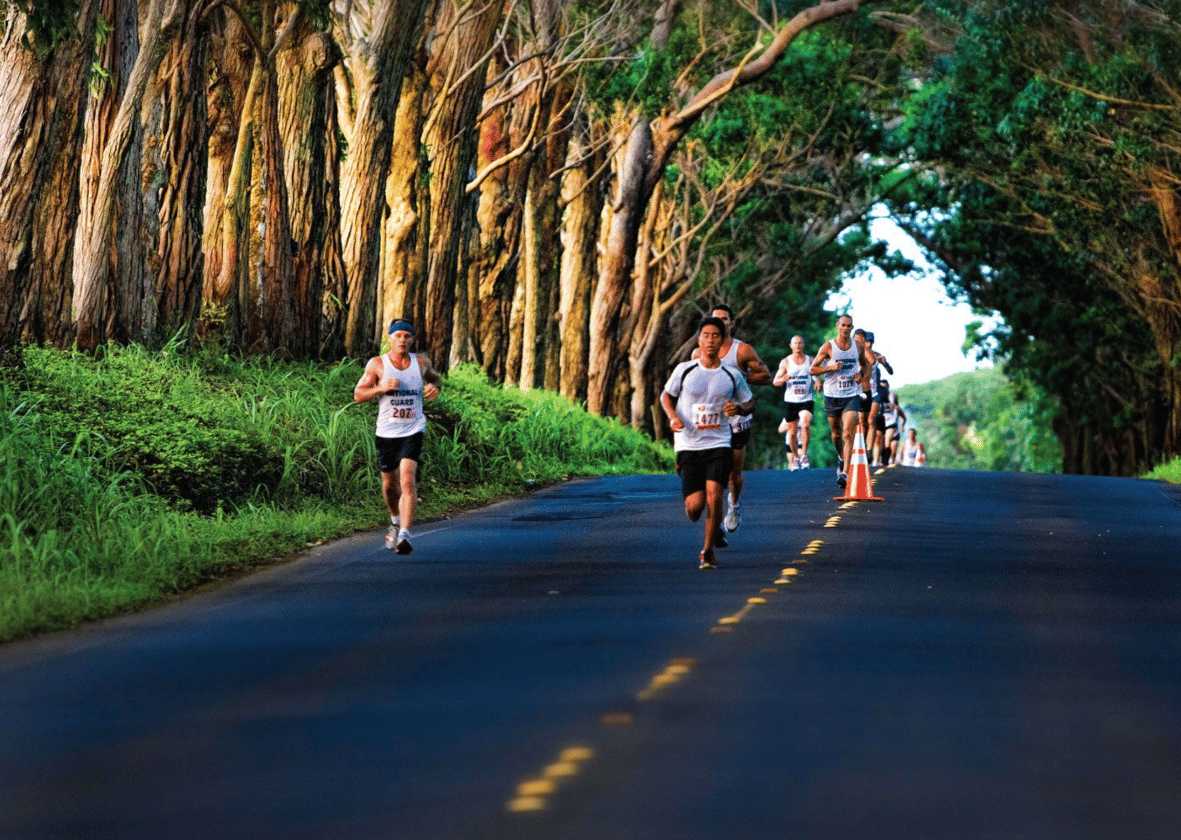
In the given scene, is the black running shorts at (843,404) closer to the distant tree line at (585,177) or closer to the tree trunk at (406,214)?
the distant tree line at (585,177)

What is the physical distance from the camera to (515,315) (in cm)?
4406

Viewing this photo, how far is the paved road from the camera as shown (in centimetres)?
658

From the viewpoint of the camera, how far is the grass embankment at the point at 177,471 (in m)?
13.5

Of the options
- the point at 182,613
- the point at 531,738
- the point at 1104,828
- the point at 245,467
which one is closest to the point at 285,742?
the point at 531,738

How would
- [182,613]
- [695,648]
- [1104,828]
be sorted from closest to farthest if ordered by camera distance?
1. [1104,828]
2. [695,648]
3. [182,613]

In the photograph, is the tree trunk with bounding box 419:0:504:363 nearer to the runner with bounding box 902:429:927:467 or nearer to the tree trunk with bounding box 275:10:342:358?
the tree trunk with bounding box 275:10:342:358

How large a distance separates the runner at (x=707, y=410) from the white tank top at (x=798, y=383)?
11.8 metres

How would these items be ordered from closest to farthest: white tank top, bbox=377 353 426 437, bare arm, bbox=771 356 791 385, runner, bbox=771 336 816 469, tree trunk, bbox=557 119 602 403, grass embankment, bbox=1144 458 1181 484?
1. white tank top, bbox=377 353 426 437
2. bare arm, bbox=771 356 791 385
3. runner, bbox=771 336 816 469
4. grass embankment, bbox=1144 458 1181 484
5. tree trunk, bbox=557 119 602 403

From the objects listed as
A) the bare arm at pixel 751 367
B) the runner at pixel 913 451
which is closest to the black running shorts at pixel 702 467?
the bare arm at pixel 751 367

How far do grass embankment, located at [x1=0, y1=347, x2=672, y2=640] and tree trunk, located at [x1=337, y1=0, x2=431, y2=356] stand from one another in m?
1.66

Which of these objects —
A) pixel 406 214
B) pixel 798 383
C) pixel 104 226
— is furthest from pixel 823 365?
pixel 406 214

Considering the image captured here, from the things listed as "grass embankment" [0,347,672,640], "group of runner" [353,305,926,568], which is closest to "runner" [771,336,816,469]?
"grass embankment" [0,347,672,640]

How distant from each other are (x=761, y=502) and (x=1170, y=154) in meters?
17.3

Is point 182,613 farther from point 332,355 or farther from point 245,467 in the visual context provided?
point 332,355
